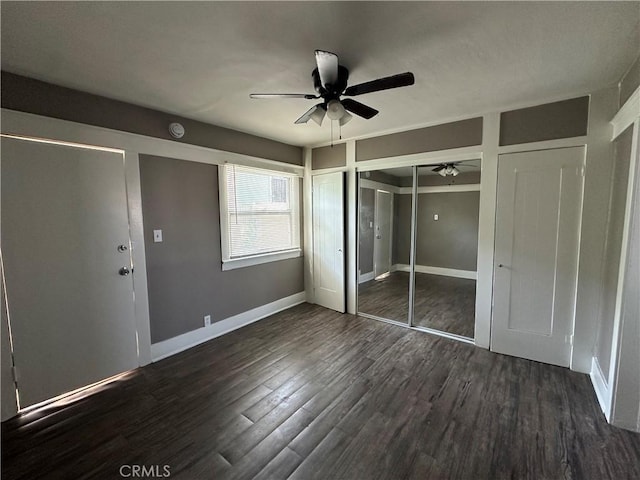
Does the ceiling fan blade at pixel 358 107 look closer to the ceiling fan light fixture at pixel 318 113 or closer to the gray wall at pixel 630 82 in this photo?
the ceiling fan light fixture at pixel 318 113

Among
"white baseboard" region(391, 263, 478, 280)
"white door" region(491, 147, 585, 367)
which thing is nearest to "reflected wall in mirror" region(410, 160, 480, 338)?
"white baseboard" region(391, 263, 478, 280)

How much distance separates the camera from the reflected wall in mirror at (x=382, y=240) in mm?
4152

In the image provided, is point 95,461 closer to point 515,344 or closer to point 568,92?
point 515,344

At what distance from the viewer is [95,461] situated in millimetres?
1649

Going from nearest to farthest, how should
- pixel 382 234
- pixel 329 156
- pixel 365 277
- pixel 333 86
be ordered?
pixel 333 86
pixel 329 156
pixel 365 277
pixel 382 234

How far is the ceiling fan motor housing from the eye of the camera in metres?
1.88

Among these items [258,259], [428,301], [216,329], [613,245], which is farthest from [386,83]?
[428,301]

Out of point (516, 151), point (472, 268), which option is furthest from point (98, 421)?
point (472, 268)

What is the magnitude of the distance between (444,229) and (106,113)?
14.5 feet

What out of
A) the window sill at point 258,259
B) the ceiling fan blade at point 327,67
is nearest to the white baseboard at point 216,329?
the window sill at point 258,259

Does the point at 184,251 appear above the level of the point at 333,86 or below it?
below

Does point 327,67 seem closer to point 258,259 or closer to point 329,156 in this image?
point 329,156

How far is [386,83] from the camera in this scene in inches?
66.7

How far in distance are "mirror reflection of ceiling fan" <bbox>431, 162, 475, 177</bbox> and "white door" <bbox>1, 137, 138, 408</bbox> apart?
3.55m
